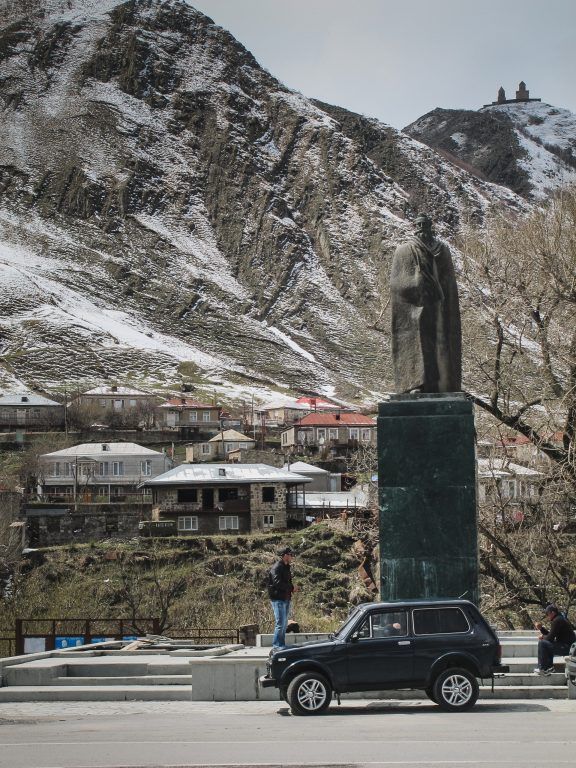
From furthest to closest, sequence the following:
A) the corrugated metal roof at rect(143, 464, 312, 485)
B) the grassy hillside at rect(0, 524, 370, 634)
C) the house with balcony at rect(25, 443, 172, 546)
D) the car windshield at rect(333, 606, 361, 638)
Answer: the corrugated metal roof at rect(143, 464, 312, 485), the house with balcony at rect(25, 443, 172, 546), the grassy hillside at rect(0, 524, 370, 634), the car windshield at rect(333, 606, 361, 638)

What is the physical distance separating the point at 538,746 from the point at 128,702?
628 centimetres

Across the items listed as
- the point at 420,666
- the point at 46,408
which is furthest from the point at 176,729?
the point at 46,408

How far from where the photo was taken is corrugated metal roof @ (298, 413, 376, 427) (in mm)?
112812

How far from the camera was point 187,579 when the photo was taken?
63.1 metres

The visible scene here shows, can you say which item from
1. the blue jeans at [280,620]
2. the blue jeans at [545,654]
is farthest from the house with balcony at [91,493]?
the blue jeans at [545,654]

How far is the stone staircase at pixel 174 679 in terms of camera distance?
1482cm

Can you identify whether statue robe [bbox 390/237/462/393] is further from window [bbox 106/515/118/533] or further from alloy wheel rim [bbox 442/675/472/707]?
window [bbox 106/515/118/533]

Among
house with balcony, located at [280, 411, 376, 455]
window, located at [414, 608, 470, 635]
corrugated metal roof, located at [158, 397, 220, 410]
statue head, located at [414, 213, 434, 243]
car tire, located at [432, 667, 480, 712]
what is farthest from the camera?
corrugated metal roof, located at [158, 397, 220, 410]

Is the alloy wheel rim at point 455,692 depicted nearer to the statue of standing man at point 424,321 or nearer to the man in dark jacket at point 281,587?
the man in dark jacket at point 281,587

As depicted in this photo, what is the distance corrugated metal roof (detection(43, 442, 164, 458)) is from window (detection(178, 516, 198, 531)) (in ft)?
65.2

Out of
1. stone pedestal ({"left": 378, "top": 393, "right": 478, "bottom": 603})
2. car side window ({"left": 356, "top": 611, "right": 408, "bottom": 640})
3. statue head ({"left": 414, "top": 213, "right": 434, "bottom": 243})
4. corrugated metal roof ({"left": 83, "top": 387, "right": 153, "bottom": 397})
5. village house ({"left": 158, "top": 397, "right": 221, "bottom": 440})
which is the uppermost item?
corrugated metal roof ({"left": 83, "top": 387, "right": 153, "bottom": 397})

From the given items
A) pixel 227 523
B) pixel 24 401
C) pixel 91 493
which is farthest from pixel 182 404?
pixel 227 523

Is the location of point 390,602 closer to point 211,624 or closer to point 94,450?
point 211,624

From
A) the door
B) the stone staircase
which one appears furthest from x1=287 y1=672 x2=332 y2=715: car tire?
the stone staircase
